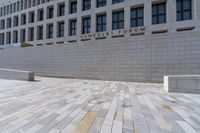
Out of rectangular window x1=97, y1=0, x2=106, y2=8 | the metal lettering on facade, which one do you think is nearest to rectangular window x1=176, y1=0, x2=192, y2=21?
the metal lettering on facade

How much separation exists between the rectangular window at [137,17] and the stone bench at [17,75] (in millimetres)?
15144

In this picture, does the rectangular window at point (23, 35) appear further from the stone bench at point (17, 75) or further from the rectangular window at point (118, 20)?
the rectangular window at point (118, 20)

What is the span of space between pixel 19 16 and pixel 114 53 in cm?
2919

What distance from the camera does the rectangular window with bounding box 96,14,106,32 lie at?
77.2ft

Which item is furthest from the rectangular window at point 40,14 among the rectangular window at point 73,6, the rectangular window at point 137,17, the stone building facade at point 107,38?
the rectangular window at point 137,17

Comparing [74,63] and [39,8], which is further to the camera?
[39,8]

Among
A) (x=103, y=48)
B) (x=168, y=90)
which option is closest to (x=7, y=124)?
(x=168, y=90)

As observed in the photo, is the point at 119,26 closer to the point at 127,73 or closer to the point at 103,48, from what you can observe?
the point at 103,48

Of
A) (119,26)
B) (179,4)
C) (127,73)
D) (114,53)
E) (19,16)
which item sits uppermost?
(19,16)

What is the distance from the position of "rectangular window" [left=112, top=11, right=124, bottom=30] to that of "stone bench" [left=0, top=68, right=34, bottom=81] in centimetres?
1398

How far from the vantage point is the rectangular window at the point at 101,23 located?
77.2 feet

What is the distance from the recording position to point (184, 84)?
7.79 metres

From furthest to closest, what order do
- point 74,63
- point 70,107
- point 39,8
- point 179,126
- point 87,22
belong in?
point 39,8
point 87,22
point 74,63
point 70,107
point 179,126

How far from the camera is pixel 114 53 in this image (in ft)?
45.7
